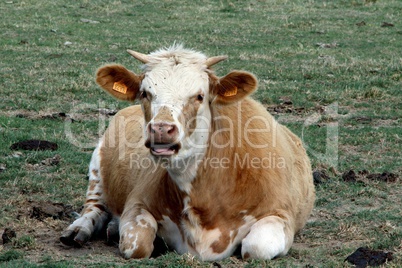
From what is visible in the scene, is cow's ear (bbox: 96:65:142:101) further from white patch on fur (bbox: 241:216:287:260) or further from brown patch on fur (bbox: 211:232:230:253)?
white patch on fur (bbox: 241:216:287:260)

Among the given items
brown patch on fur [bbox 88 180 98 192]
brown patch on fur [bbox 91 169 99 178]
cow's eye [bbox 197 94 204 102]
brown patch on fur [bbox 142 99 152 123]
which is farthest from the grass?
cow's eye [bbox 197 94 204 102]

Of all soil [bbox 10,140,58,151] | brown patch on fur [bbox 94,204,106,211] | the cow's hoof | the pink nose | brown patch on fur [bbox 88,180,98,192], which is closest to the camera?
the pink nose

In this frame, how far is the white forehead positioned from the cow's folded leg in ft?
5.04

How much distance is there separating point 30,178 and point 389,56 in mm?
10683

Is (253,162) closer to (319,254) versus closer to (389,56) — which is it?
(319,254)

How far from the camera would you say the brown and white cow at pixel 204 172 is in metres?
6.28

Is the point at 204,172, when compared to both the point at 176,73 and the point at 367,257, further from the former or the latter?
the point at 367,257

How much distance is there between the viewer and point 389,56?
1747 centimetres

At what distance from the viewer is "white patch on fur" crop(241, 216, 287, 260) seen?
6121mm

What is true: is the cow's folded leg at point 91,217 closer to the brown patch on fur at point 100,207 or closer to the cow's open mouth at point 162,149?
the brown patch on fur at point 100,207

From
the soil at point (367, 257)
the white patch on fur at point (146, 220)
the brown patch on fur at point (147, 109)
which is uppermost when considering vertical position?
the brown patch on fur at point (147, 109)

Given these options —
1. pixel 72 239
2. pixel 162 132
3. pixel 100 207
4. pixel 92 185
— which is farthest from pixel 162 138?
pixel 92 185

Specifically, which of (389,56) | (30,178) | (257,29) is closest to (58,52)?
(257,29)

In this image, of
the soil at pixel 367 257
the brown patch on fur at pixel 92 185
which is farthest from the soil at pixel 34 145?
the soil at pixel 367 257
